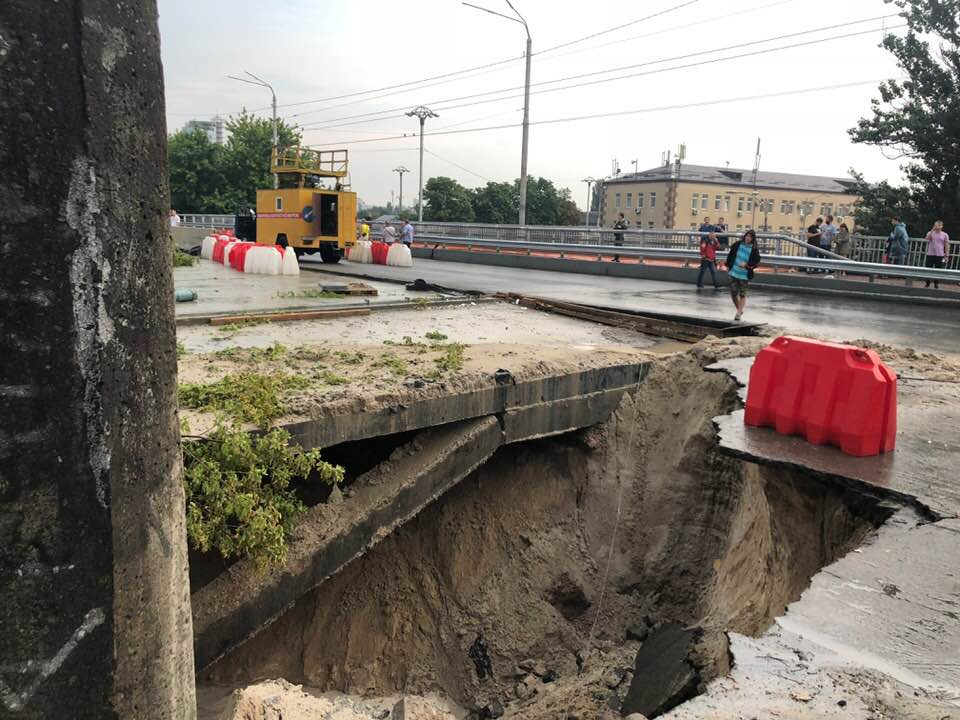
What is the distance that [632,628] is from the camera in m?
7.32

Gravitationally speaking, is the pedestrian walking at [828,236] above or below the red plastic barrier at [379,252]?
above

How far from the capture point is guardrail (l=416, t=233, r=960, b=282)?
17234 mm

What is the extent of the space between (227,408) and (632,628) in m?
4.32

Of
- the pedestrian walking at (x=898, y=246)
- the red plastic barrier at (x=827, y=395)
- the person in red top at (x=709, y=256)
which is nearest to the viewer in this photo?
the red plastic barrier at (x=827, y=395)

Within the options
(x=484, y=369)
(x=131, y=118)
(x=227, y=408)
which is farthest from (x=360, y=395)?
(x=131, y=118)

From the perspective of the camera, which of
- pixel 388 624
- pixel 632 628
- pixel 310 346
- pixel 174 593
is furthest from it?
pixel 310 346

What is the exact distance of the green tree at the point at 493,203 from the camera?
71.4m

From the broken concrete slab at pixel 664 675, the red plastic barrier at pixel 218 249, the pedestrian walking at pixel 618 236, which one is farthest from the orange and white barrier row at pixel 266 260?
the broken concrete slab at pixel 664 675

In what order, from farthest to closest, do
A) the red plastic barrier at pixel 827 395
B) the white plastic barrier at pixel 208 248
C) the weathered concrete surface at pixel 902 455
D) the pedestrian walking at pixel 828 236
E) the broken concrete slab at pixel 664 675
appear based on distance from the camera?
the white plastic barrier at pixel 208 248, the pedestrian walking at pixel 828 236, the red plastic barrier at pixel 827 395, the weathered concrete surface at pixel 902 455, the broken concrete slab at pixel 664 675

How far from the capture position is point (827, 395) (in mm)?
5852

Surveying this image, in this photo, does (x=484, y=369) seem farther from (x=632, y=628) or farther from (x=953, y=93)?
(x=953, y=93)

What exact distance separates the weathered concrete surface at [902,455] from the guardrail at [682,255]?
1159 cm

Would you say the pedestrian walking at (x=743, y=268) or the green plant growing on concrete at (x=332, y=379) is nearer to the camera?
the green plant growing on concrete at (x=332, y=379)

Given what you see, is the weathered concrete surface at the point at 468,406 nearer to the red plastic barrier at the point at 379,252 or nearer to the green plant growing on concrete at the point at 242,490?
the green plant growing on concrete at the point at 242,490
